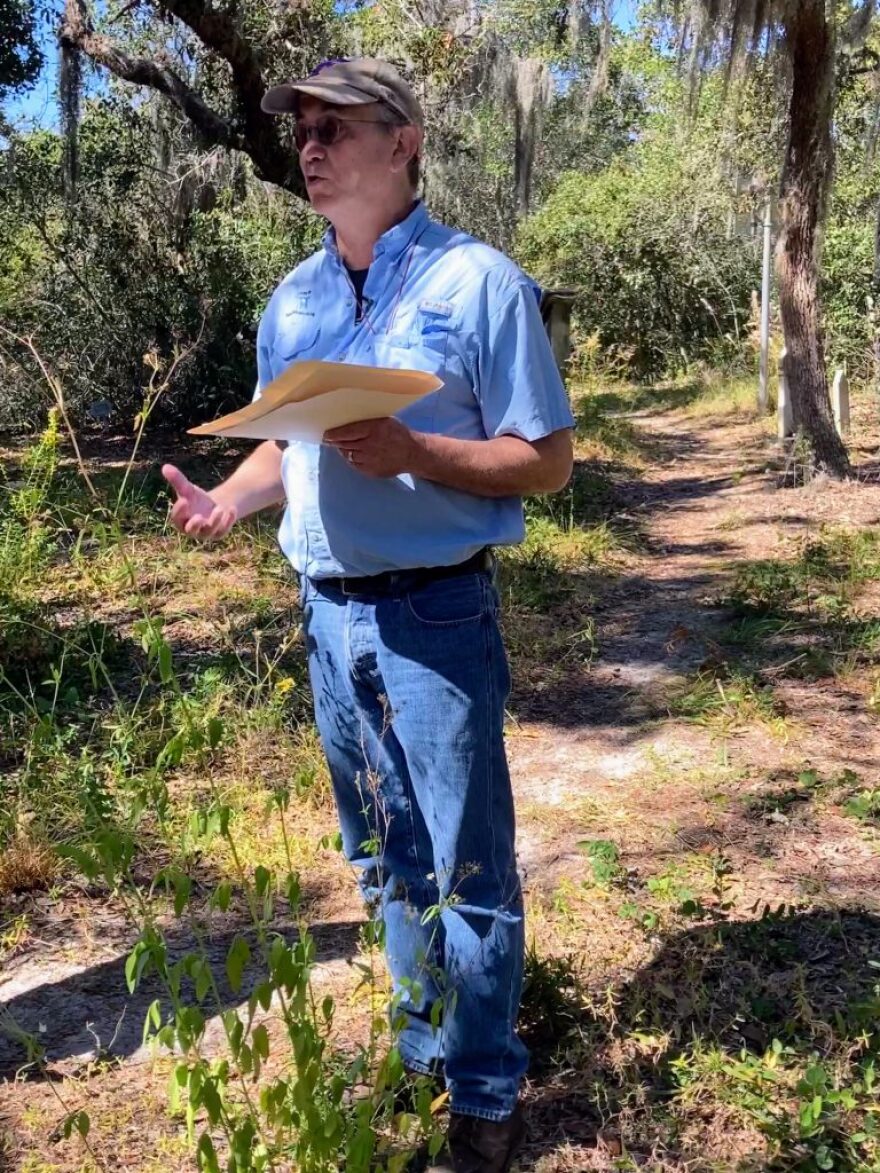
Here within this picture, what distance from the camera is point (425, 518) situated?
193 cm

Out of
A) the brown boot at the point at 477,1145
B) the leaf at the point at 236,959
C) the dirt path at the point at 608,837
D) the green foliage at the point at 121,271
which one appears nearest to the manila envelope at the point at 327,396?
the leaf at the point at 236,959

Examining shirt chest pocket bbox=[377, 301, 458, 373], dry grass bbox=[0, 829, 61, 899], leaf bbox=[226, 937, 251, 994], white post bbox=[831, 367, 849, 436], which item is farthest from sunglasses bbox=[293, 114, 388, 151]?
white post bbox=[831, 367, 849, 436]

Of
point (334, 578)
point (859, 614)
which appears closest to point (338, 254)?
point (334, 578)

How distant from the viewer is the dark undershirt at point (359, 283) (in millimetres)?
2035

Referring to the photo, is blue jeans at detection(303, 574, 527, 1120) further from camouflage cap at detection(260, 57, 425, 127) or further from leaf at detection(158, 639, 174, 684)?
camouflage cap at detection(260, 57, 425, 127)

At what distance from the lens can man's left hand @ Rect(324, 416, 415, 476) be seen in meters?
1.74

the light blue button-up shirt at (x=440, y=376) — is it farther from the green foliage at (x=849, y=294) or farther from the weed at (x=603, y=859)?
the green foliage at (x=849, y=294)

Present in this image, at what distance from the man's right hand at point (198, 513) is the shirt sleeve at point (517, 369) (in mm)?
520

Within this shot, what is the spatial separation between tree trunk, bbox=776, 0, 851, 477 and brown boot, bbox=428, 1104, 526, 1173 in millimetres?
7553

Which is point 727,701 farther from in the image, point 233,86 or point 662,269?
point 662,269

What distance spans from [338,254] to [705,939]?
1917mm

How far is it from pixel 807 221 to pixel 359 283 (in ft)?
25.0

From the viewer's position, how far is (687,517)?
28.2 feet

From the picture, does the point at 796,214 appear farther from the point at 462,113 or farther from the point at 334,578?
the point at 334,578
